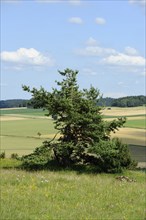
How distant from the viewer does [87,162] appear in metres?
28.0

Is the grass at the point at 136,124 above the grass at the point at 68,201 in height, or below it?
below

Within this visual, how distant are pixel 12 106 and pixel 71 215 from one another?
508 feet

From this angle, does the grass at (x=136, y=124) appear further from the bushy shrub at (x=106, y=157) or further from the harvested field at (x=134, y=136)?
the bushy shrub at (x=106, y=157)

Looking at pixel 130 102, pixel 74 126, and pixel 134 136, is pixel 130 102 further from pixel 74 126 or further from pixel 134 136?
pixel 74 126

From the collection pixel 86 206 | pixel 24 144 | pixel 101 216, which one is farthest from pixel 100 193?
pixel 24 144

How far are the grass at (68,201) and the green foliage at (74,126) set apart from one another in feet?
29.0

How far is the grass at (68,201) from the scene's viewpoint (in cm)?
1020

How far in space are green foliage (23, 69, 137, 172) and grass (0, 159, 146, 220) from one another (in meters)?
8.83

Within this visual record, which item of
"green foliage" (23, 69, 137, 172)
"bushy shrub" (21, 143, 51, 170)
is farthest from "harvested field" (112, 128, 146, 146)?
"bushy shrub" (21, 143, 51, 170)

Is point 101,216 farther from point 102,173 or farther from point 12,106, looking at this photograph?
point 12,106

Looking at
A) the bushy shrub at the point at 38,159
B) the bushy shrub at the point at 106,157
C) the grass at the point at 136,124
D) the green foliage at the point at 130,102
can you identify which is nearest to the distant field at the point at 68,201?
the bushy shrub at the point at 38,159

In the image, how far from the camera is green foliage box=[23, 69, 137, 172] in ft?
85.7

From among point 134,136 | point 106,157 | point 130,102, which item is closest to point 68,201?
point 106,157

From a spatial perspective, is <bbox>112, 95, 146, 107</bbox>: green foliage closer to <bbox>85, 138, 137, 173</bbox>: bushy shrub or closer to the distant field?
<bbox>85, 138, 137, 173</bbox>: bushy shrub
